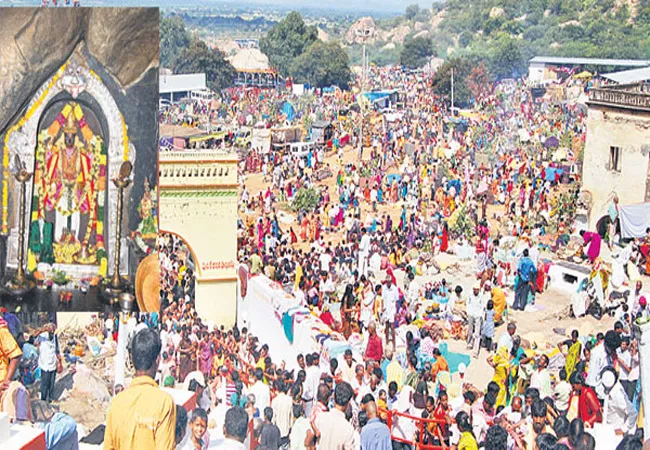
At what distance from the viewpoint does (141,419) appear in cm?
437

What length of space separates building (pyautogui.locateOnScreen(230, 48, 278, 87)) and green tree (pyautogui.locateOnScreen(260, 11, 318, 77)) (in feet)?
2.68

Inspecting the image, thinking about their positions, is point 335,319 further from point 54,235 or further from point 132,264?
point 54,235

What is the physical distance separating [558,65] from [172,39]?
958 inches

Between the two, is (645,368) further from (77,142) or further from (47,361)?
(77,142)

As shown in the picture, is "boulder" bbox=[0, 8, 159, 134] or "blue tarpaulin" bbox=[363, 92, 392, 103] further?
"blue tarpaulin" bbox=[363, 92, 392, 103]

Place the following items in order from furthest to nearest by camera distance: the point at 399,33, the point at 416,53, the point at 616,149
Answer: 1. the point at 399,33
2. the point at 416,53
3. the point at 616,149

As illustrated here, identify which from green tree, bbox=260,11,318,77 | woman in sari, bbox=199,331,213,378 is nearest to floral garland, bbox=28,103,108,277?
woman in sari, bbox=199,331,213,378

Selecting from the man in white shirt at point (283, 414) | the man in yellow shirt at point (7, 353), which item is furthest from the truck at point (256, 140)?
the man in yellow shirt at point (7, 353)

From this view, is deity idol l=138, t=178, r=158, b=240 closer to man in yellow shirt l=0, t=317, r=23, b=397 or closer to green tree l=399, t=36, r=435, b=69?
man in yellow shirt l=0, t=317, r=23, b=397

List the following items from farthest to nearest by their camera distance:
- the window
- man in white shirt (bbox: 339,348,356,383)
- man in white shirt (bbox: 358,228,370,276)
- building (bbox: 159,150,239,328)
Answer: the window
man in white shirt (bbox: 358,228,370,276)
building (bbox: 159,150,239,328)
man in white shirt (bbox: 339,348,356,383)

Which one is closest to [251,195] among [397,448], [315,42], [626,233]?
[626,233]

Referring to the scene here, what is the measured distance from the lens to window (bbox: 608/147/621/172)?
17.3 metres

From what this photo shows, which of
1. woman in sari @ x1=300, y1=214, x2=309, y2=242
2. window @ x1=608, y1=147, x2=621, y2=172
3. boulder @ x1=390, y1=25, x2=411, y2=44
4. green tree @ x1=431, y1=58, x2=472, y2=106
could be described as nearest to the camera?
window @ x1=608, y1=147, x2=621, y2=172

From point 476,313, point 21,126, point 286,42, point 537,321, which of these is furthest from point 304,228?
point 286,42
